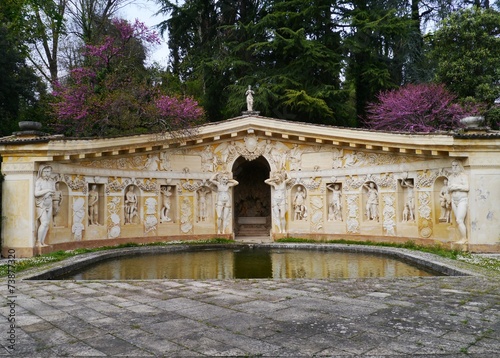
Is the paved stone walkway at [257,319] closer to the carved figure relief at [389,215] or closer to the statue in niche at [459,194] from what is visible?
the statue in niche at [459,194]

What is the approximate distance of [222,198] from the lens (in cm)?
1764

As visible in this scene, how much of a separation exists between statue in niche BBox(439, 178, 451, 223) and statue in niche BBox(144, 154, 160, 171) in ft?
35.3

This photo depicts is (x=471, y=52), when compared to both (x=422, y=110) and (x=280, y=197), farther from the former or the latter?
(x=280, y=197)

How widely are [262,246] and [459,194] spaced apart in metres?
7.03

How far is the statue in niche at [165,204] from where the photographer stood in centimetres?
1714

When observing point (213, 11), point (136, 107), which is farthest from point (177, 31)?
point (136, 107)

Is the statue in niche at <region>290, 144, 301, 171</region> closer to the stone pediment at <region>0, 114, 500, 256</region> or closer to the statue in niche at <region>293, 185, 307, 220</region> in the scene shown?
the stone pediment at <region>0, 114, 500, 256</region>

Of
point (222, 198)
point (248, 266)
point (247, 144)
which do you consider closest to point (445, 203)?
point (248, 266)

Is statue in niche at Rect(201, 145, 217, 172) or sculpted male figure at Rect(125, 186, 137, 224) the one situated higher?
statue in niche at Rect(201, 145, 217, 172)

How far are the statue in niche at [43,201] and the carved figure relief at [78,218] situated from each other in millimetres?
1590

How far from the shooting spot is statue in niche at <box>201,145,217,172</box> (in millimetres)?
17812

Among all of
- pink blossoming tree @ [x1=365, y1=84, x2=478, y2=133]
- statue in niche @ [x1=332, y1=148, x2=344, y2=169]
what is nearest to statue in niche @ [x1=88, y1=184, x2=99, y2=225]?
statue in niche @ [x1=332, y1=148, x2=344, y2=169]

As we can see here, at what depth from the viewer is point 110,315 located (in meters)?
5.41

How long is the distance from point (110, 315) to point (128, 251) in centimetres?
861
